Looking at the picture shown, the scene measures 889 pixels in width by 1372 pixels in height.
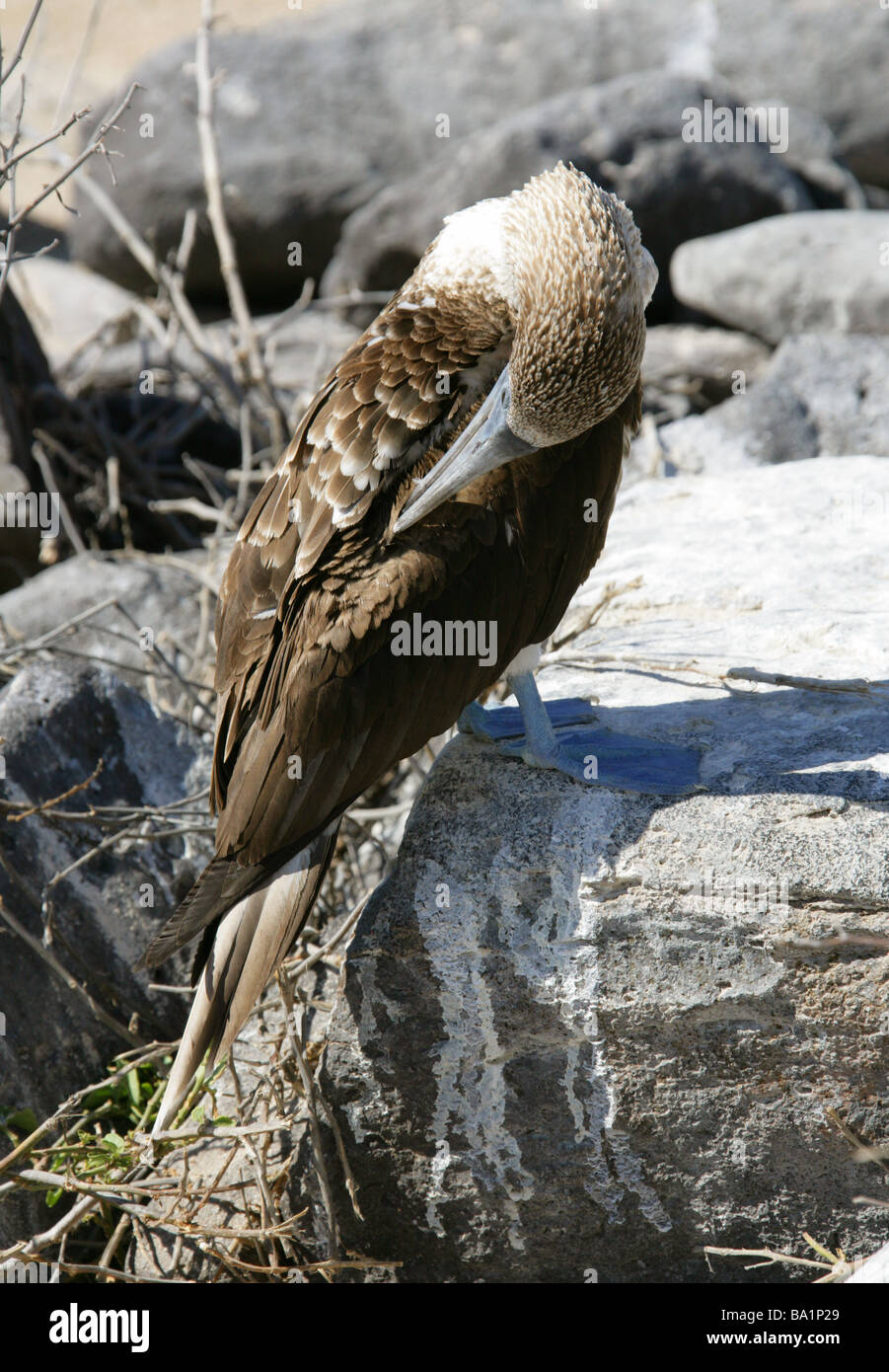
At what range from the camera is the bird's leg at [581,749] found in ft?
11.0

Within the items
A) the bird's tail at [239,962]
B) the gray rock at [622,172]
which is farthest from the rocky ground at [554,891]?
the gray rock at [622,172]

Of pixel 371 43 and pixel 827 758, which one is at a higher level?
pixel 371 43

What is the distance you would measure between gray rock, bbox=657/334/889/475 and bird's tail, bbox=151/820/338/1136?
408cm

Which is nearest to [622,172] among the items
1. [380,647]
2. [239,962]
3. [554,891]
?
[380,647]

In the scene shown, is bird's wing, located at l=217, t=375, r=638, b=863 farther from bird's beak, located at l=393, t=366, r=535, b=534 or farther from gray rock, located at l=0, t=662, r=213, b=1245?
gray rock, located at l=0, t=662, r=213, b=1245

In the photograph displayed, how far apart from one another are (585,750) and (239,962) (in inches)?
41.7

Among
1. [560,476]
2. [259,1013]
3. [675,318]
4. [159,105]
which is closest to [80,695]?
[259,1013]

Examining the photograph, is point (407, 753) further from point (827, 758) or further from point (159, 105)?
point (159, 105)

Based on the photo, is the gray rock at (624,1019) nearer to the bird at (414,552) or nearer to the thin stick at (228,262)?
the bird at (414,552)

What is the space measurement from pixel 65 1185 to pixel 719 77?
1045 centimetres

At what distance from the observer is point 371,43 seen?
11.3m

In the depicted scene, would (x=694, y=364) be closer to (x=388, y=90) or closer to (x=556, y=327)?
(x=388, y=90)

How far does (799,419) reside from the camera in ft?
22.2

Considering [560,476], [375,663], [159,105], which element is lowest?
[375,663]
